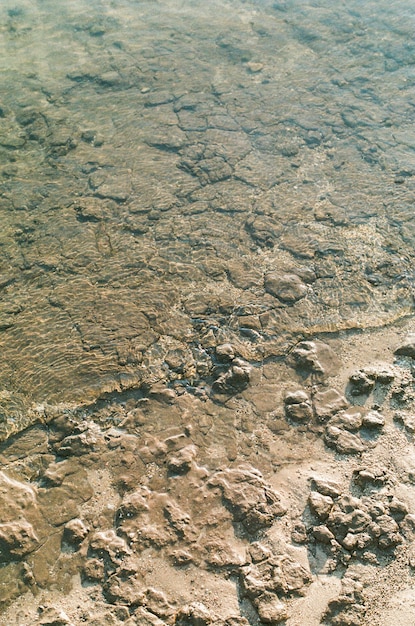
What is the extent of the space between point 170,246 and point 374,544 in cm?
239

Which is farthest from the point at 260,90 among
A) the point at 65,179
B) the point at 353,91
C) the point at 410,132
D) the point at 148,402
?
the point at 148,402

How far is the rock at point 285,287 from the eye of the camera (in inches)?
152

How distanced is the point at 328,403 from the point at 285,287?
36.5 inches

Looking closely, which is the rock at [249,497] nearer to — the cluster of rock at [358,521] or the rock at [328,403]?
the cluster of rock at [358,521]

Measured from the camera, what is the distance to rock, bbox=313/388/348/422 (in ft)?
10.8

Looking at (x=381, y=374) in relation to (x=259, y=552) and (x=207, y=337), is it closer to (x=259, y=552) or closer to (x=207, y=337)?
(x=207, y=337)

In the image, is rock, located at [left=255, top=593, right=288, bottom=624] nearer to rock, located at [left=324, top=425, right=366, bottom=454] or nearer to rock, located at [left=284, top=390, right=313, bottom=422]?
rock, located at [left=324, top=425, right=366, bottom=454]

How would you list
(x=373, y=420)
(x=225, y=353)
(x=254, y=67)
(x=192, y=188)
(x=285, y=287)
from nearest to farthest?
(x=373, y=420) < (x=225, y=353) < (x=285, y=287) < (x=192, y=188) < (x=254, y=67)

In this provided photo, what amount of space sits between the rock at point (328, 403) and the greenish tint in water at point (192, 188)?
39cm

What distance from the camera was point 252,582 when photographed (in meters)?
2.61

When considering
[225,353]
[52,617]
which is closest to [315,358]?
[225,353]

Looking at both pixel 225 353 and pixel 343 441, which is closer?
pixel 343 441

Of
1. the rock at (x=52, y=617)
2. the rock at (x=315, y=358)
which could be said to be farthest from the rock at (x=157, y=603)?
the rock at (x=315, y=358)

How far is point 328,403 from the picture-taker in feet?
11.0
